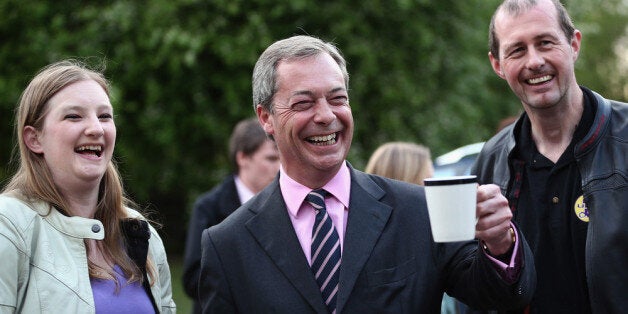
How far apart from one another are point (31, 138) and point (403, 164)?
2714 mm

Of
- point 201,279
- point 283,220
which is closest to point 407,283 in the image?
point 283,220

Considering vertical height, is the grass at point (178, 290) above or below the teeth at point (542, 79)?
below

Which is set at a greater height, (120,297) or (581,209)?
(581,209)

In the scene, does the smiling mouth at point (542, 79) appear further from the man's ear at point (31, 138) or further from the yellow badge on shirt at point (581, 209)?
the man's ear at point (31, 138)

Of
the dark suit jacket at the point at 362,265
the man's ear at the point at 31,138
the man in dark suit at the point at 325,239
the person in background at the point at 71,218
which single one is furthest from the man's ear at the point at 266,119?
the man's ear at the point at 31,138

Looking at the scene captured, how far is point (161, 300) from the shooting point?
13.5 feet

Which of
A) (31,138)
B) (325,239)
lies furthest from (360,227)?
(31,138)

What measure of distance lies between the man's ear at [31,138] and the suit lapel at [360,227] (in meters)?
1.40

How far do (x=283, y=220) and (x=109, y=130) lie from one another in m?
0.95

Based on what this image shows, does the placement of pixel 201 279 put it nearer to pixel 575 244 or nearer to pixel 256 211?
pixel 256 211

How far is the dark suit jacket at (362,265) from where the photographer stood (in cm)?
329

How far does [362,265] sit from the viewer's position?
3.34m

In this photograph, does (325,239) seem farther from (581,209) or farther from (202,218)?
(202,218)

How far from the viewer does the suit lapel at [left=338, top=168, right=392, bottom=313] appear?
3.31 metres
